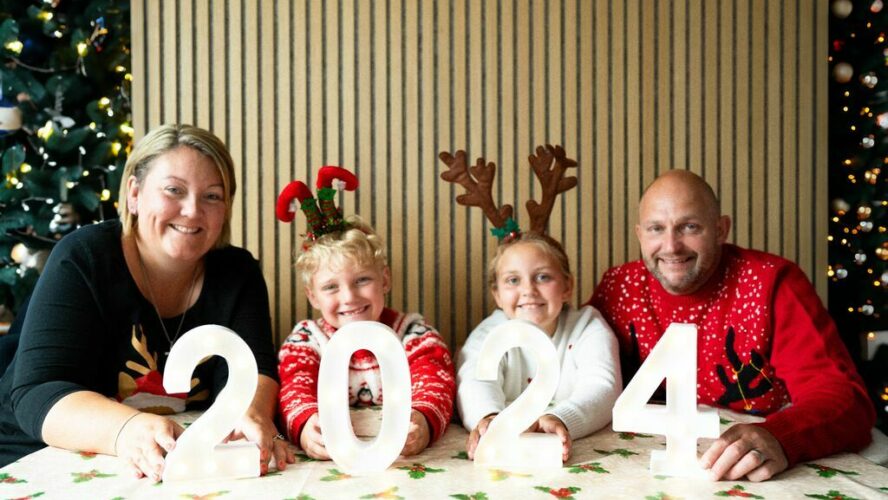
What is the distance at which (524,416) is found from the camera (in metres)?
1.70

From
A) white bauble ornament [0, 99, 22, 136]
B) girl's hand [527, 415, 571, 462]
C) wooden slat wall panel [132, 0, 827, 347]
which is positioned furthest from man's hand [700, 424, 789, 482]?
white bauble ornament [0, 99, 22, 136]

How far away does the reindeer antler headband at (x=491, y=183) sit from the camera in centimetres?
273

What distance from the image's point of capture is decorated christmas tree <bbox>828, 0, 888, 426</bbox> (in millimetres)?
3184

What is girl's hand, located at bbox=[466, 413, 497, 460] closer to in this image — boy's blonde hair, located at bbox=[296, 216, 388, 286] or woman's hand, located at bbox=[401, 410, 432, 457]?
woman's hand, located at bbox=[401, 410, 432, 457]

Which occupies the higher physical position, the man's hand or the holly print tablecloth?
the man's hand

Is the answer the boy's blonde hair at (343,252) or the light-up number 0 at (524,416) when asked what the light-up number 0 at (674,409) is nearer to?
the light-up number 0 at (524,416)

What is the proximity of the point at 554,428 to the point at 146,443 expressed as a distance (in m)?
0.93

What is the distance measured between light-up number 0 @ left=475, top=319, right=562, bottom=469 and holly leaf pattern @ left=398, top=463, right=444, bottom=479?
12cm

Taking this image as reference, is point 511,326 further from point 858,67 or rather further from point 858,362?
point 858,67

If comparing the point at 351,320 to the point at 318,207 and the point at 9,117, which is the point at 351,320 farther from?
the point at 9,117

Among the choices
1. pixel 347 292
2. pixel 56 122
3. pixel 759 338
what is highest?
pixel 56 122

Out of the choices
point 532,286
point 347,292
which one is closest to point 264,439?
point 347,292

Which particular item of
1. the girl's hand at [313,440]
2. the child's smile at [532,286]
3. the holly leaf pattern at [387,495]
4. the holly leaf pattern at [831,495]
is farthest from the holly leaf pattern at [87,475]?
the holly leaf pattern at [831,495]

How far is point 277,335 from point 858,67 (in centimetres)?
277
